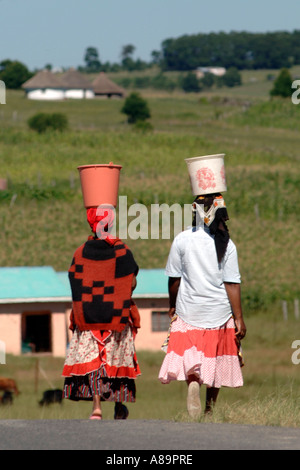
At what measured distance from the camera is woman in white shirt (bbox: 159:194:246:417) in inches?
315

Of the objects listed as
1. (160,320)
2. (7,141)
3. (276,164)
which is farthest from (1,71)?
(160,320)

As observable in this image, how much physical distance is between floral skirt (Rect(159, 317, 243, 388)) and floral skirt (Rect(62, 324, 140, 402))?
1.44 ft

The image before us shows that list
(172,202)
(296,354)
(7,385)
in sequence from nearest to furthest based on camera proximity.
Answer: (7,385)
(296,354)
(172,202)

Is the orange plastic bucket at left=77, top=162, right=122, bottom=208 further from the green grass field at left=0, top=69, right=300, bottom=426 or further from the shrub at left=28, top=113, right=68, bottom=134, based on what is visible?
the shrub at left=28, top=113, right=68, bottom=134

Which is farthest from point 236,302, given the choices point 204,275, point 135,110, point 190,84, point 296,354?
point 190,84

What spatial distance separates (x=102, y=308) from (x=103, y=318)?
0.09 m

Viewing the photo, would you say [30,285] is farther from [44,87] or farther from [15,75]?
[15,75]

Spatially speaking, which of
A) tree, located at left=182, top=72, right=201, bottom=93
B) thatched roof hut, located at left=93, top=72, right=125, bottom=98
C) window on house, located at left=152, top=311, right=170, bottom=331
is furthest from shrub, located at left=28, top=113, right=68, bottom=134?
tree, located at left=182, top=72, right=201, bottom=93

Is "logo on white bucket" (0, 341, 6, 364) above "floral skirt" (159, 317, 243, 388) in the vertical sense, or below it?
below

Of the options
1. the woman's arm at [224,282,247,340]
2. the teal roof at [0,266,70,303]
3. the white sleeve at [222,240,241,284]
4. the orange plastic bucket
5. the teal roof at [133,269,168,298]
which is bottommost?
the teal roof at [133,269,168,298]

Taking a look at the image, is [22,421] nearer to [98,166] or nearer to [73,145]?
[98,166]

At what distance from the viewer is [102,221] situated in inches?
328

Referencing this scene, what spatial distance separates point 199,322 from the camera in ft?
26.4
